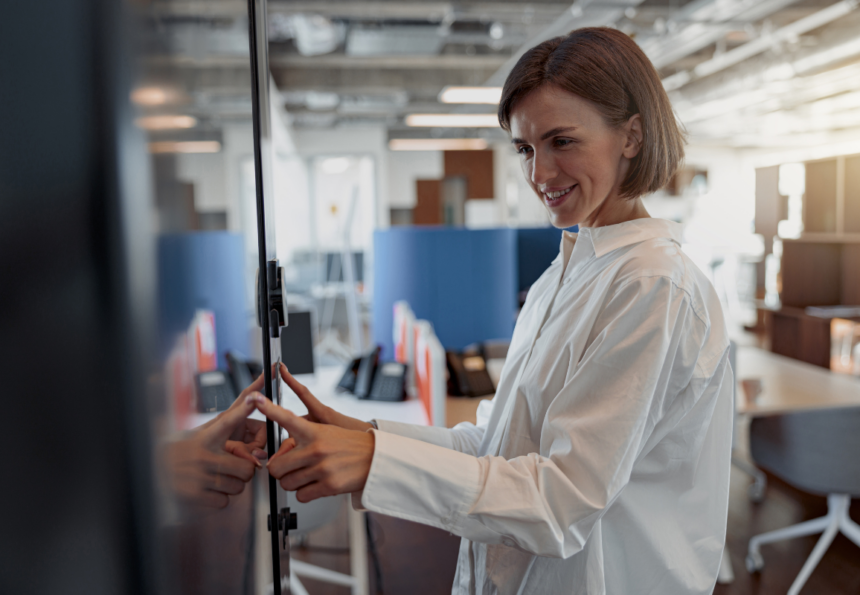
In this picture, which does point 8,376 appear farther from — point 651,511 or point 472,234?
point 472,234

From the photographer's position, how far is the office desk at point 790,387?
→ 260 centimetres

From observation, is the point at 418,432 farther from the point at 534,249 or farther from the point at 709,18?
the point at 709,18

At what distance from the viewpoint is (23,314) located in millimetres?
289

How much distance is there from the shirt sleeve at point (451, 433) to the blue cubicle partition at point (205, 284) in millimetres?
270

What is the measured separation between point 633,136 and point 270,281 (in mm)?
542

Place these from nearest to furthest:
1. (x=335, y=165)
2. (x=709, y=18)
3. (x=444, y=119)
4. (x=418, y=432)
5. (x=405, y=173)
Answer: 1. (x=418, y=432)
2. (x=709, y=18)
3. (x=444, y=119)
4. (x=335, y=165)
5. (x=405, y=173)

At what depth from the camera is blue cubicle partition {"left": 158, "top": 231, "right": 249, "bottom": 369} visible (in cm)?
45

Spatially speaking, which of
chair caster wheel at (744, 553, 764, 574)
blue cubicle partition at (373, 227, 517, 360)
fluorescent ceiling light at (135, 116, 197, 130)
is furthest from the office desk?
fluorescent ceiling light at (135, 116, 197, 130)

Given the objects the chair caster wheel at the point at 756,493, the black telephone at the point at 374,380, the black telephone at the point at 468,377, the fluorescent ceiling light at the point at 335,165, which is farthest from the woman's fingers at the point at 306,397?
the fluorescent ceiling light at the point at 335,165

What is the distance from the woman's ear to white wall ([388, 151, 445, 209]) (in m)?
11.6

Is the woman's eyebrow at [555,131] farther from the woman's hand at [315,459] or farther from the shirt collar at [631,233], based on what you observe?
the woman's hand at [315,459]

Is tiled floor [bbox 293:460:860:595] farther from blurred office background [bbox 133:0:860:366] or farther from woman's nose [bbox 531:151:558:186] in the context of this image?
woman's nose [bbox 531:151:558:186]

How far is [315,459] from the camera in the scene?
2.02 feet

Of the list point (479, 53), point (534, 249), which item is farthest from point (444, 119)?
point (534, 249)
